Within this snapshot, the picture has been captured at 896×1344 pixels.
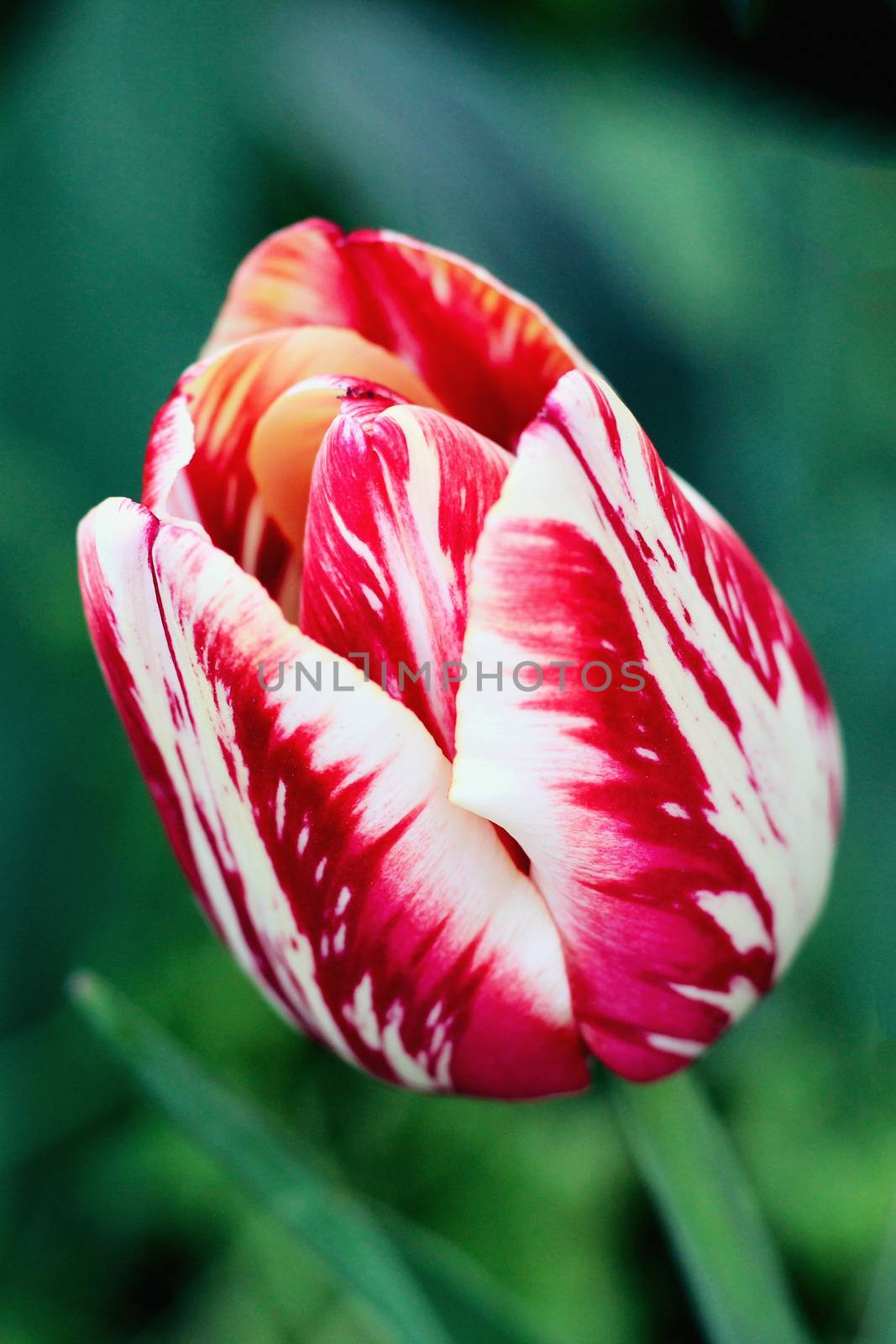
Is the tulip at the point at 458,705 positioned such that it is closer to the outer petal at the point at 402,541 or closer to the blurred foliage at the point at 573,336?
the outer petal at the point at 402,541

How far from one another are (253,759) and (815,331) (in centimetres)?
40

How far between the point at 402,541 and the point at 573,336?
1.14 ft

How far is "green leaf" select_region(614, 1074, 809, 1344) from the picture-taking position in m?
0.37

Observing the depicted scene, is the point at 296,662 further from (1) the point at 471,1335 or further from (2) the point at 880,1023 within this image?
(2) the point at 880,1023

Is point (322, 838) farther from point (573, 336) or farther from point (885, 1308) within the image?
point (573, 336)

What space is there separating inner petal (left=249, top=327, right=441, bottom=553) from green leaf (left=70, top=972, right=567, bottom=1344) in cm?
16

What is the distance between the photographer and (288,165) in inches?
27.7

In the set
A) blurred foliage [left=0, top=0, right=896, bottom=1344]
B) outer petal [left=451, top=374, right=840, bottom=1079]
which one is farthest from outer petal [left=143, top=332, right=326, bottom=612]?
blurred foliage [left=0, top=0, right=896, bottom=1344]

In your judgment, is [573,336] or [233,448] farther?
[573,336]

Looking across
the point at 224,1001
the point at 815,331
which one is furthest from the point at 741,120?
the point at 224,1001

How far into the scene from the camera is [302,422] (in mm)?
329

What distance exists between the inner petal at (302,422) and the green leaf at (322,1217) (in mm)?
157

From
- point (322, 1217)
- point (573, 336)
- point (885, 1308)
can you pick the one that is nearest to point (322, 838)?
point (322, 1217)

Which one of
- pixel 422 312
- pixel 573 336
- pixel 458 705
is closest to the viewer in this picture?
pixel 458 705
